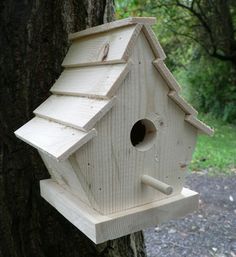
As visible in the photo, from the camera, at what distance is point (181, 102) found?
133 cm

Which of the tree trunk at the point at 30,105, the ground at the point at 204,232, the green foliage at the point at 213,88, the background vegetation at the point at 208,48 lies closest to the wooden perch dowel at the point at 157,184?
the tree trunk at the point at 30,105

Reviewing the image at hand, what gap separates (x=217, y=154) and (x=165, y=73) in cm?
542

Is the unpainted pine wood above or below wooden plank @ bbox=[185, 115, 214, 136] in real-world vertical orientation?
below

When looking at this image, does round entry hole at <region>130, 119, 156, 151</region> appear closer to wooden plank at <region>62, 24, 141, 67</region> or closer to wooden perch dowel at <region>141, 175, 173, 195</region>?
wooden perch dowel at <region>141, 175, 173, 195</region>

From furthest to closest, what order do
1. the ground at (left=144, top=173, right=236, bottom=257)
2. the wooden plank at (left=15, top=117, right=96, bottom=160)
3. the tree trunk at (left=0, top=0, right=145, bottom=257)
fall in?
the ground at (left=144, top=173, right=236, bottom=257) < the tree trunk at (left=0, top=0, right=145, bottom=257) < the wooden plank at (left=15, top=117, right=96, bottom=160)

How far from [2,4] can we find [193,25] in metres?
9.47

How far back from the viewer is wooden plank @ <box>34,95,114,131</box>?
1.16m

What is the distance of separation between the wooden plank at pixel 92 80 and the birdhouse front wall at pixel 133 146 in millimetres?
37

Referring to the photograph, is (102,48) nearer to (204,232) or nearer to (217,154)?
(204,232)

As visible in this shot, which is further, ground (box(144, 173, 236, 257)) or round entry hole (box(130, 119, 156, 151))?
ground (box(144, 173, 236, 257))

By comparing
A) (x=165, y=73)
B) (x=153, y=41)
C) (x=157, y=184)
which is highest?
(x=153, y=41)

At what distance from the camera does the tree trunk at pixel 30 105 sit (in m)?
1.49

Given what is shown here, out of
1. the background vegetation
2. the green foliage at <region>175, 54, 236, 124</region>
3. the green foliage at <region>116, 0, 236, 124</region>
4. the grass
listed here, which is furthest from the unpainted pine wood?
the green foliage at <region>175, 54, 236, 124</region>

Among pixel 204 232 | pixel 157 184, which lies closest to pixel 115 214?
pixel 157 184
